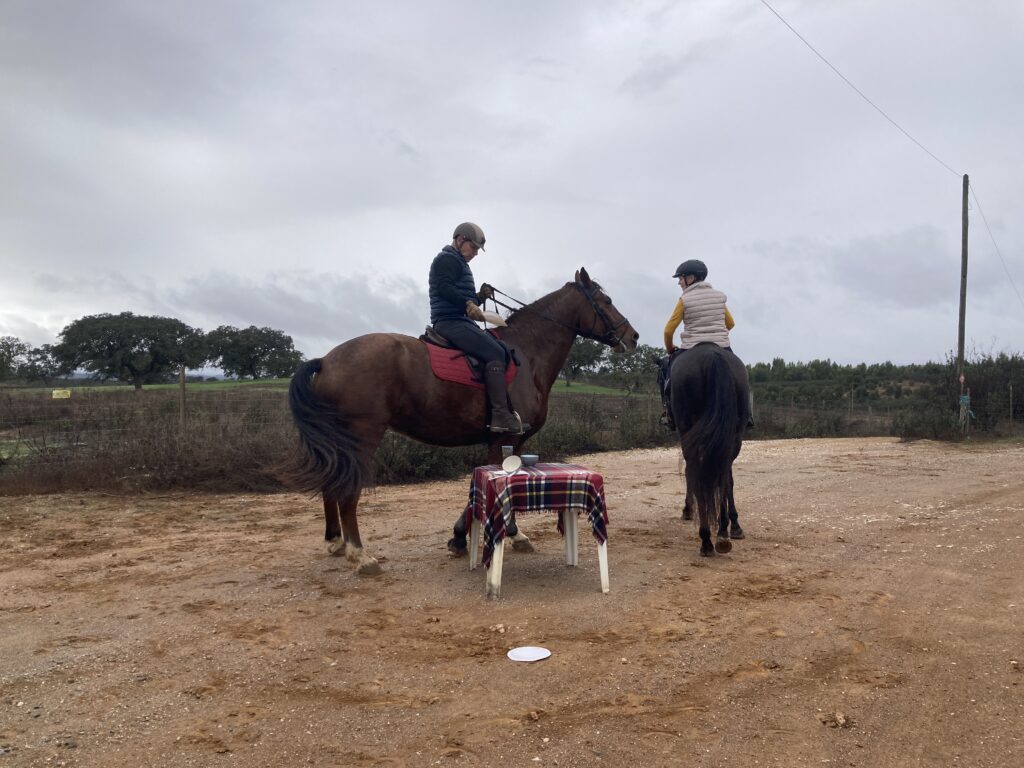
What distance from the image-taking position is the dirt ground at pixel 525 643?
3117mm

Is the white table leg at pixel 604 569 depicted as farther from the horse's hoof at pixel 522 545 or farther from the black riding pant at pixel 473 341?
the black riding pant at pixel 473 341

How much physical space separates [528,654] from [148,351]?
28.1m

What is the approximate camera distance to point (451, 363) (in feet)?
20.8

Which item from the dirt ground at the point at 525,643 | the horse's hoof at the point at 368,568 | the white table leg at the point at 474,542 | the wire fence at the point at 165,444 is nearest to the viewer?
the dirt ground at the point at 525,643

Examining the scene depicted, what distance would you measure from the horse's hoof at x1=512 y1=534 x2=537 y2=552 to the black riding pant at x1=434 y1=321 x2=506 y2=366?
161 cm

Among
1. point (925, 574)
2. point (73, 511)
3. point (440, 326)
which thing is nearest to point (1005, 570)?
→ point (925, 574)

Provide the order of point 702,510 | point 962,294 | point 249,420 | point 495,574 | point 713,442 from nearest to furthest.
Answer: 1. point 495,574
2. point 713,442
3. point 702,510
4. point 249,420
5. point 962,294

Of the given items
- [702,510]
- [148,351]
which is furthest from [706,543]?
[148,351]

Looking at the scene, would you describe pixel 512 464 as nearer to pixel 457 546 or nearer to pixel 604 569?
pixel 604 569

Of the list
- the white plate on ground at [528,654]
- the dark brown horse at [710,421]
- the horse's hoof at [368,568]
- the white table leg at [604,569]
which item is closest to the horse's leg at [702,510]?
the dark brown horse at [710,421]

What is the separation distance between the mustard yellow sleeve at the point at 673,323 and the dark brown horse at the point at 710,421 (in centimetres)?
45

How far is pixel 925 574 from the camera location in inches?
220

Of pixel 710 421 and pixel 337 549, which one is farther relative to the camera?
pixel 337 549

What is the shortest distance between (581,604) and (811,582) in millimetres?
1777
